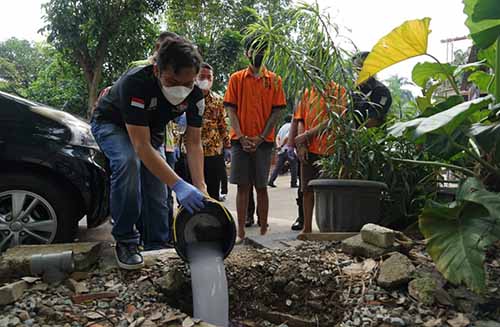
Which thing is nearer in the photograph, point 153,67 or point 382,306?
point 382,306

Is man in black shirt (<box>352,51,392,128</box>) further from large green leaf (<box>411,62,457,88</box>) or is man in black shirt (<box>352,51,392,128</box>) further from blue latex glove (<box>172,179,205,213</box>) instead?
blue latex glove (<box>172,179,205,213</box>)

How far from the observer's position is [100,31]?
959cm

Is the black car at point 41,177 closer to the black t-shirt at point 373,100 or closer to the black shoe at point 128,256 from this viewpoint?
the black shoe at point 128,256

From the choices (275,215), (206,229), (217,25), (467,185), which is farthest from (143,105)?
(217,25)

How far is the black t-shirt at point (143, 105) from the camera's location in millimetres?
2252

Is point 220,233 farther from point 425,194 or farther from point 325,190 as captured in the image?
point 425,194

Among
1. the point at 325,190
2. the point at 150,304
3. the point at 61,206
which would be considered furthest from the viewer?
the point at 61,206

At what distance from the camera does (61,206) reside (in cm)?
309

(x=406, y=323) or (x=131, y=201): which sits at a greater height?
(x=131, y=201)

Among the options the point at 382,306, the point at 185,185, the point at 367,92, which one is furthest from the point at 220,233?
the point at 367,92

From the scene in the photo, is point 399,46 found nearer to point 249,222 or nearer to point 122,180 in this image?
point 122,180

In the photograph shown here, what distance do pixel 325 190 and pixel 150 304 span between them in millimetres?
1334

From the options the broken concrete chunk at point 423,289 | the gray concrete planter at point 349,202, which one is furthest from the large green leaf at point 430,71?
the broken concrete chunk at point 423,289

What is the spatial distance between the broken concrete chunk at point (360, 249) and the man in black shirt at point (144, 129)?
869 mm
